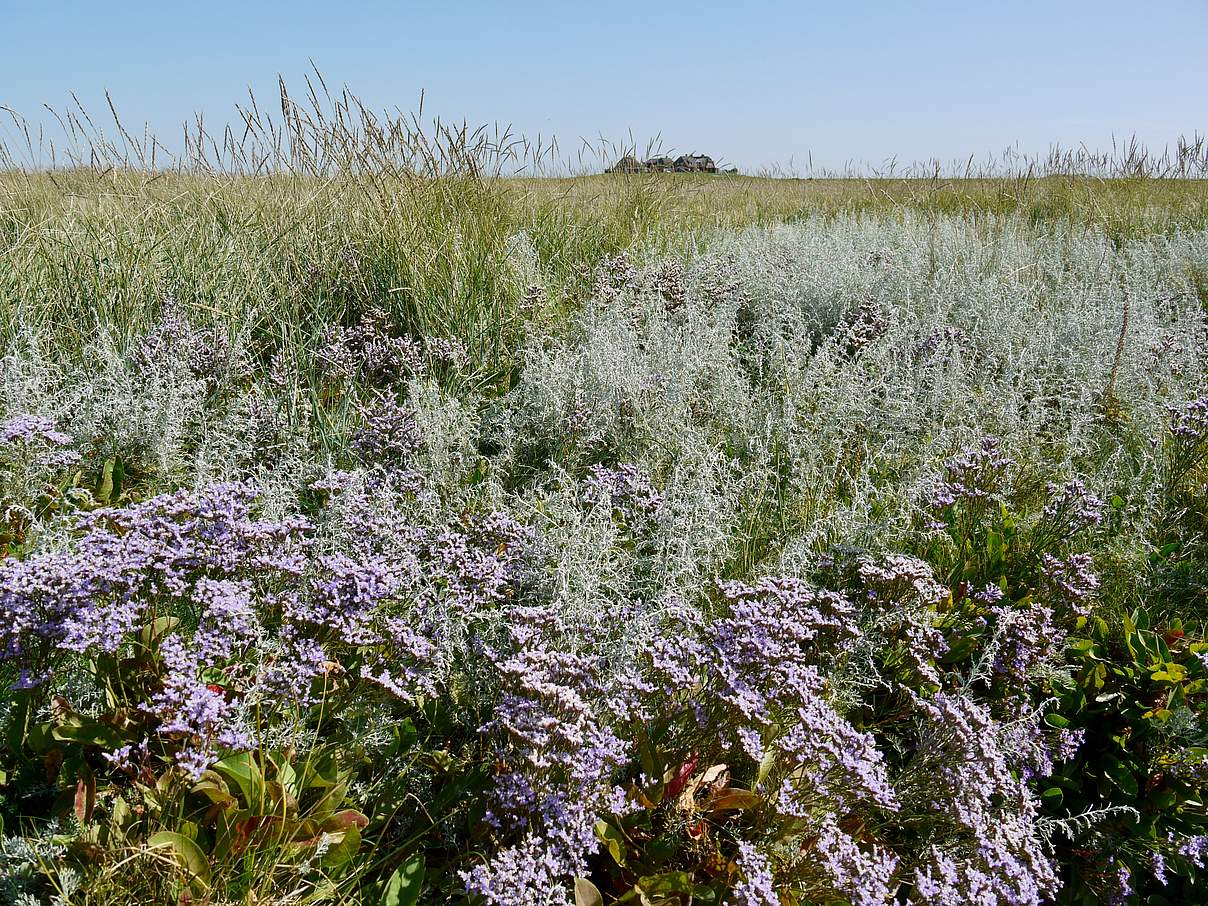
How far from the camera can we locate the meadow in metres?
1.61

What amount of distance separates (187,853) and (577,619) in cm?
105

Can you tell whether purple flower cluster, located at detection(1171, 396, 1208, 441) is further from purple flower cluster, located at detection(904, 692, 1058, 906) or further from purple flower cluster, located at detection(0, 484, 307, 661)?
purple flower cluster, located at detection(0, 484, 307, 661)

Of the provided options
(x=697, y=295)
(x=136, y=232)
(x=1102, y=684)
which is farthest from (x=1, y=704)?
(x=697, y=295)

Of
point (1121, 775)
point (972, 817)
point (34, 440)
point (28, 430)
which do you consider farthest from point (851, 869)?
point (34, 440)

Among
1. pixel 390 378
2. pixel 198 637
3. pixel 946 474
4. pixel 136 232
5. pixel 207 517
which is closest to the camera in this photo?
pixel 198 637

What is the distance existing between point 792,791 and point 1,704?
1799mm

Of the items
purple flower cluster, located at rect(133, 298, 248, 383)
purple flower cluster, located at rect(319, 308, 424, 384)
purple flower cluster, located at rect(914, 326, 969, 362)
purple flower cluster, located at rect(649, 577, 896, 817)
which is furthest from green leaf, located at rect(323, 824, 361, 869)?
purple flower cluster, located at rect(914, 326, 969, 362)

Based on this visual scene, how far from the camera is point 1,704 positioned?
1.68 meters

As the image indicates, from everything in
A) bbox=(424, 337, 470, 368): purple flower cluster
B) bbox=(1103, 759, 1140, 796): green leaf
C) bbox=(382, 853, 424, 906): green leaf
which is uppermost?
bbox=(424, 337, 470, 368): purple flower cluster

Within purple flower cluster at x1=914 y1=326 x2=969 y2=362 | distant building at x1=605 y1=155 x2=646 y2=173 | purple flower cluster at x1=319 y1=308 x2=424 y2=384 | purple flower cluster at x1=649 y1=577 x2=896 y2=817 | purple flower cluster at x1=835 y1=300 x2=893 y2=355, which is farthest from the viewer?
distant building at x1=605 y1=155 x2=646 y2=173

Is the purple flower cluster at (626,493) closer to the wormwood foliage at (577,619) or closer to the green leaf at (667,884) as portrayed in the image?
the wormwood foliage at (577,619)

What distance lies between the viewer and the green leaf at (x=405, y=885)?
151 cm

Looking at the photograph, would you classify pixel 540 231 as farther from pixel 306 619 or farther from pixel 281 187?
pixel 306 619

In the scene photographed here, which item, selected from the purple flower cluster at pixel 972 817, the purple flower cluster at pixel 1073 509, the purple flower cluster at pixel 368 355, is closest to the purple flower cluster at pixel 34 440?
the purple flower cluster at pixel 368 355
